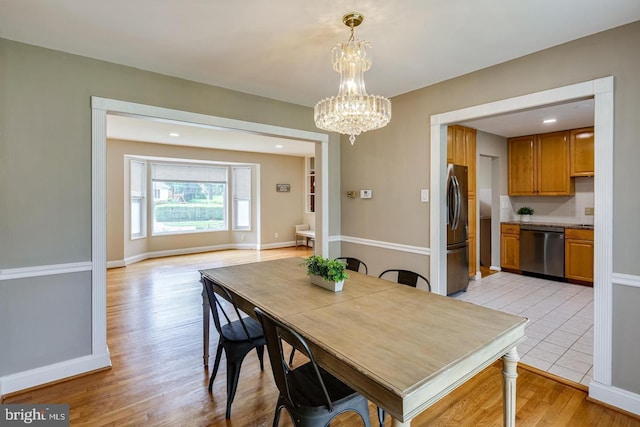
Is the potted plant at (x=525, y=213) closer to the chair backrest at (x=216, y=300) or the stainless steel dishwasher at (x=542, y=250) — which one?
the stainless steel dishwasher at (x=542, y=250)

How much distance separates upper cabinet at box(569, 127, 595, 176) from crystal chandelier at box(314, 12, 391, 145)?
4625 millimetres

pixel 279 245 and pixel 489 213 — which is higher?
pixel 489 213

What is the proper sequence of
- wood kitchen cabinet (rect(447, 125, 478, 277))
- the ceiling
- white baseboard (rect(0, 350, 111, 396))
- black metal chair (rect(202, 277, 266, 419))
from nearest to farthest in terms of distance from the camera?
the ceiling
black metal chair (rect(202, 277, 266, 419))
white baseboard (rect(0, 350, 111, 396))
wood kitchen cabinet (rect(447, 125, 478, 277))

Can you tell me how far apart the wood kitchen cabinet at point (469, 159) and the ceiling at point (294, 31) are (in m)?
1.85

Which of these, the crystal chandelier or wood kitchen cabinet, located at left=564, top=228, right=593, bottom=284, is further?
wood kitchen cabinet, located at left=564, top=228, right=593, bottom=284

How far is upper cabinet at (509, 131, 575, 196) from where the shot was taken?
5.17m

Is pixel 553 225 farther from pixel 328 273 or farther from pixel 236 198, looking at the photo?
pixel 236 198

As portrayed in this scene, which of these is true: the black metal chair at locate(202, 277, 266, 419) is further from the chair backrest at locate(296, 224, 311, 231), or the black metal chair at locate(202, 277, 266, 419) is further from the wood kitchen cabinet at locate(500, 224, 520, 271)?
the chair backrest at locate(296, 224, 311, 231)

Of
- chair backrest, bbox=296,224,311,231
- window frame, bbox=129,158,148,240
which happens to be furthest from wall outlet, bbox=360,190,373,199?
window frame, bbox=129,158,148,240

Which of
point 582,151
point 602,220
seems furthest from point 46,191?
point 582,151

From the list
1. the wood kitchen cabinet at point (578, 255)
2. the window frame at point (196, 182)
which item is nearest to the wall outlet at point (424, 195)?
the wood kitchen cabinet at point (578, 255)

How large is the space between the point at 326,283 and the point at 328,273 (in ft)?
0.23

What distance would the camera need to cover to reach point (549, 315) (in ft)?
12.1

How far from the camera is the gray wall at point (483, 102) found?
2051 mm
